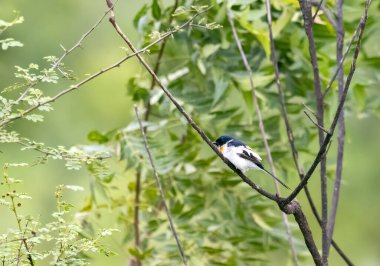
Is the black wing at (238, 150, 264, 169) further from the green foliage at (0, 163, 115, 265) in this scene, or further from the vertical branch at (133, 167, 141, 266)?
the vertical branch at (133, 167, 141, 266)

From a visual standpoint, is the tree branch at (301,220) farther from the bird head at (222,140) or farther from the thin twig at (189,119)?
the bird head at (222,140)

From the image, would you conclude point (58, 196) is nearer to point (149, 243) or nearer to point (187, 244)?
point (187, 244)

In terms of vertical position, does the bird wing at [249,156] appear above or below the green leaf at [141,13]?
below

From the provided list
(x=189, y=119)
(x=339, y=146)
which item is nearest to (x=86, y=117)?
(x=339, y=146)

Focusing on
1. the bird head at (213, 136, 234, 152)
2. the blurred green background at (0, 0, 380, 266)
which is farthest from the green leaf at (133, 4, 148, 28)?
the blurred green background at (0, 0, 380, 266)

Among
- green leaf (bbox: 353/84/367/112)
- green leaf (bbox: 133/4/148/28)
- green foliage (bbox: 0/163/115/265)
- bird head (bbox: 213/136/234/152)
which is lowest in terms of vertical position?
green foliage (bbox: 0/163/115/265)

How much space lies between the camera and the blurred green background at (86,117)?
8.11 metres

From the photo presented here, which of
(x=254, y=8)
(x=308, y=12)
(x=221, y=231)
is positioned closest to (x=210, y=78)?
(x=254, y=8)

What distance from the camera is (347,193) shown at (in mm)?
10047

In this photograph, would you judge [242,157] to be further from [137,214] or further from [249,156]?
[137,214]

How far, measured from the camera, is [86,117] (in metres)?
8.70

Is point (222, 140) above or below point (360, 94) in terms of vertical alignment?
below

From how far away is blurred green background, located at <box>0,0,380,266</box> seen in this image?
26.6ft

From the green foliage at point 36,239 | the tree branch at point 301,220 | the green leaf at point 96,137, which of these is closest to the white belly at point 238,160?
the tree branch at point 301,220
